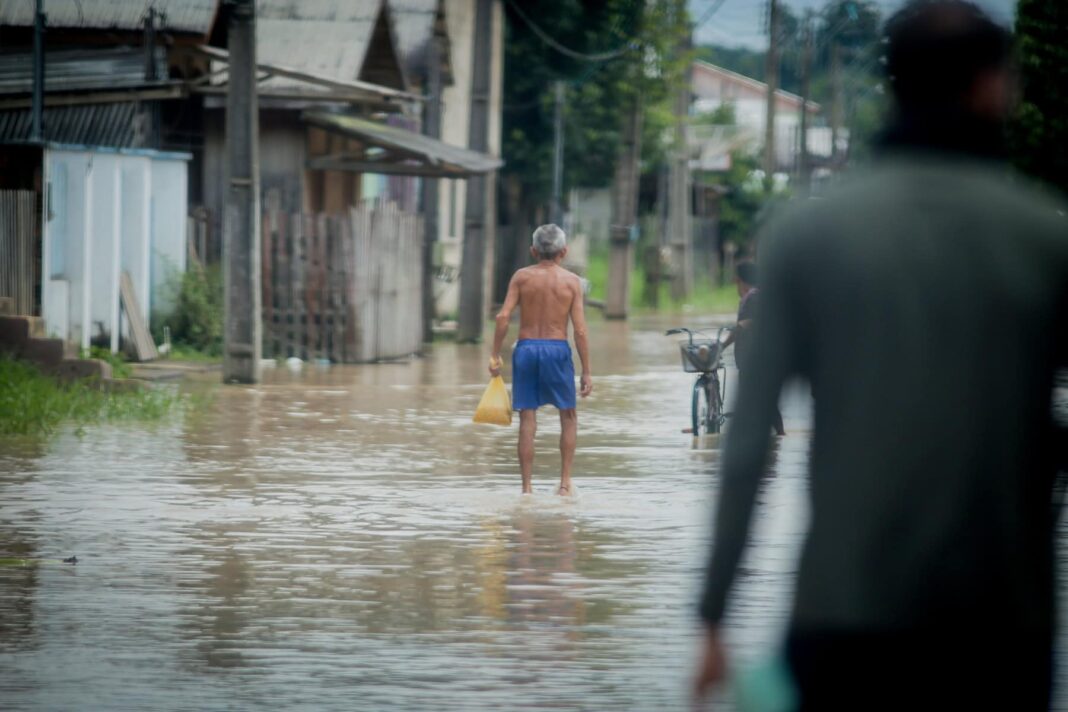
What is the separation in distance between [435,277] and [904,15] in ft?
106

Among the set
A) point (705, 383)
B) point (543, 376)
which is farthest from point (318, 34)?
point (543, 376)

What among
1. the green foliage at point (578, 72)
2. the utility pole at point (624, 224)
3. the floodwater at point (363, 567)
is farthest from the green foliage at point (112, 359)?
the green foliage at point (578, 72)

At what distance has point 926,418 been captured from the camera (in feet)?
12.1

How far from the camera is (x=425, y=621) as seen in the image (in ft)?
28.6

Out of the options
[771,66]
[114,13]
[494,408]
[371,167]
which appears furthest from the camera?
[771,66]

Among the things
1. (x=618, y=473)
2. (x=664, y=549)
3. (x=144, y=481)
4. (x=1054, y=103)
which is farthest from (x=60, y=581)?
(x=1054, y=103)

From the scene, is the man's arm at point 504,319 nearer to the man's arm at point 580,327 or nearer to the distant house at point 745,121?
the man's arm at point 580,327

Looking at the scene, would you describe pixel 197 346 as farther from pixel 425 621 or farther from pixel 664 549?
pixel 425 621

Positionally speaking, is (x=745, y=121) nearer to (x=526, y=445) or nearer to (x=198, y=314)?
(x=198, y=314)

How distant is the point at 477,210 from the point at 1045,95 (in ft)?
32.1

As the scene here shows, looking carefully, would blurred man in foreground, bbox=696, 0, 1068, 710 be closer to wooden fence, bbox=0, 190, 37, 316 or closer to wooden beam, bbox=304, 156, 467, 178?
wooden fence, bbox=0, 190, 37, 316

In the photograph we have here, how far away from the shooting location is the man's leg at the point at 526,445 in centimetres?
1296

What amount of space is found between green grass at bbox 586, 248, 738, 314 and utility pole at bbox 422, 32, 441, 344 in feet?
39.3

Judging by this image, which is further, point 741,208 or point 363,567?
point 741,208
